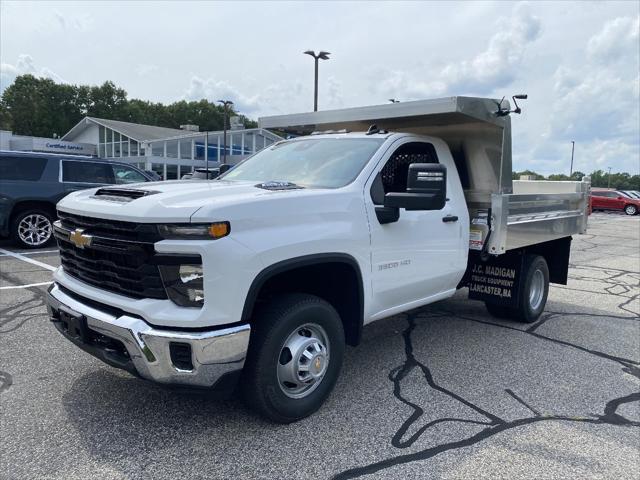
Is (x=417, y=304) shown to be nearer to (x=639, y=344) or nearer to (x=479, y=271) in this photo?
(x=479, y=271)

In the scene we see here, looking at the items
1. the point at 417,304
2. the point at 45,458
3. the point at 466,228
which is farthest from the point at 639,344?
the point at 45,458

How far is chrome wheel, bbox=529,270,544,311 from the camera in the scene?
6001 millimetres

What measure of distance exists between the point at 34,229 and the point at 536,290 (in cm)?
892

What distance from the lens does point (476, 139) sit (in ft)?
16.9

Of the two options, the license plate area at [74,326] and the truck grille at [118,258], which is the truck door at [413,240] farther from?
the license plate area at [74,326]

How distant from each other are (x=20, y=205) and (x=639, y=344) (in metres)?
10.1

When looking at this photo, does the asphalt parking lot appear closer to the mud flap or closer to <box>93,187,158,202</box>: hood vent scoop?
A: the mud flap

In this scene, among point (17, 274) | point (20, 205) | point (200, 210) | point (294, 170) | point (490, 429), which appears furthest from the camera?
point (20, 205)

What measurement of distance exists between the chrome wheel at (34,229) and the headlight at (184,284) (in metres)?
8.35

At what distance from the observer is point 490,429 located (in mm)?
3395

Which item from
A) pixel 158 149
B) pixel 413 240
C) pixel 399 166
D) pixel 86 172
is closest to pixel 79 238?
pixel 413 240

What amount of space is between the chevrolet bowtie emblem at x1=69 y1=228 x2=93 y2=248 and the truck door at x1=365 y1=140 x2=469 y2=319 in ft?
6.14

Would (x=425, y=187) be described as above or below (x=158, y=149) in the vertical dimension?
below

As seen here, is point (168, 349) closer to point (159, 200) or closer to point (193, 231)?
point (193, 231)
